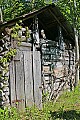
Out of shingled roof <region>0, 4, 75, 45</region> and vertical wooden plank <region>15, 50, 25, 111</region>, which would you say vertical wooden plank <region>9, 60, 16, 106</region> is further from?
shingled roof <region>0, 4, 75, 45</region>

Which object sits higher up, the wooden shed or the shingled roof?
the shingled roof

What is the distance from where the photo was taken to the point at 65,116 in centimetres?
815

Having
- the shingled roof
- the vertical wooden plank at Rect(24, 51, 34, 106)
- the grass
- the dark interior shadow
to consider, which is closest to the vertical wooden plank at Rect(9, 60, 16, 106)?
the grass

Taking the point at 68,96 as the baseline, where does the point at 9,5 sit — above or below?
above

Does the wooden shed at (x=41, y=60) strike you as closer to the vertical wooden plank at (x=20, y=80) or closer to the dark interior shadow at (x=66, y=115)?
the vertical wooden plank at (x=20, y=80)

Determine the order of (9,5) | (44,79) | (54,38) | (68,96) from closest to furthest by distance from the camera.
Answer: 1. (44,79)
2. (68,96)
3. (54,38)
4. (9,5)

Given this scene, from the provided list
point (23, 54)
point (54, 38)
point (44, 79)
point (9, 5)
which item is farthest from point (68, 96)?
point (9, 5)

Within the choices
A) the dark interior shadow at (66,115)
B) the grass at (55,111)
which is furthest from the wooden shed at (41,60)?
the dark interior shadow at (66,115)

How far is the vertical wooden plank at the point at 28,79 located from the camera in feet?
27.5

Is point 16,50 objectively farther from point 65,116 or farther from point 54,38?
point 54,38

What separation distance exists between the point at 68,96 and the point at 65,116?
3.43 m

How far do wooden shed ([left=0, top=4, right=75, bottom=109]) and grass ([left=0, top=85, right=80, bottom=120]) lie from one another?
0.46m

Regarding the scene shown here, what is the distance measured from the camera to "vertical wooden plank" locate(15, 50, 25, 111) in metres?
8.07

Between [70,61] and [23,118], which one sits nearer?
[23,118]
